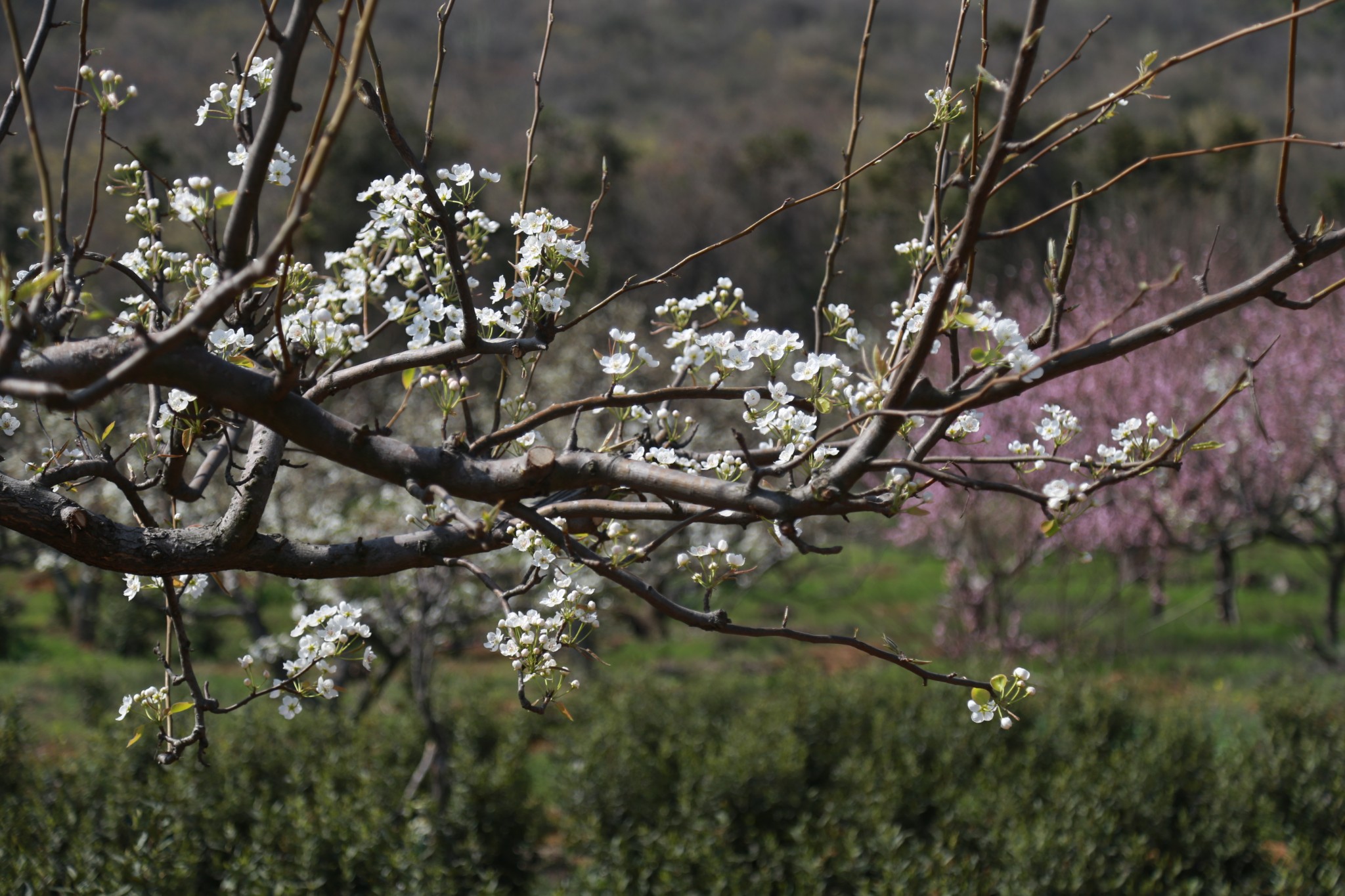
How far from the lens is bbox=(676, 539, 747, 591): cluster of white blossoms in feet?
4.84

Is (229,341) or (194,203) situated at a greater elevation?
(194,203)

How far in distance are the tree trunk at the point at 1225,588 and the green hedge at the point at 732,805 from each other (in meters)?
6.06

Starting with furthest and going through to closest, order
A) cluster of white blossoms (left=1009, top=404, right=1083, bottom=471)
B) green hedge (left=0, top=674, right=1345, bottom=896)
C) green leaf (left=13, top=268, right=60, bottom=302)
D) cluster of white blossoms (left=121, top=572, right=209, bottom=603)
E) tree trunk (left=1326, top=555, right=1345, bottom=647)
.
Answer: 1. tree trunk (left=1326, top=555, right=1345, bottom=647)
2. green hedge (left=0, top=674, right=1345, bottom=896)
3. cluster of white blossoms (left=121, top=572, right=209, bottom=603)
4. cluster of white blossoms (left=1009, top=404, right=1083, bottom=471)
5. green leaf (left=13, top=268, right=60, bottom=302)

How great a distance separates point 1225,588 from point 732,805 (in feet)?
31.6

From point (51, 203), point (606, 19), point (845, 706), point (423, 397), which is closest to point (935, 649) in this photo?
point (845, 706)

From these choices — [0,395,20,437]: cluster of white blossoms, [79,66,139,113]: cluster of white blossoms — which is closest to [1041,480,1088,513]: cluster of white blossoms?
[79,66,139,113]: cluster of white blossoms

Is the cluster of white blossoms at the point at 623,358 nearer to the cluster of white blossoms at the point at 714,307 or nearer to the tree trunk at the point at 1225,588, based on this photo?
the cluster of white blossoms at the point at 714,307

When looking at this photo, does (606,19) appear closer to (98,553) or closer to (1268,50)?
(1268,50)

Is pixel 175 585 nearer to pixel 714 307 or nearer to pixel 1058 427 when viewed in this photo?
pixel 714 307

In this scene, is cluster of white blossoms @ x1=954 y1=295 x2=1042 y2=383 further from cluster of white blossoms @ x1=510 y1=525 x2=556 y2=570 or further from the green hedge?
the green hedge

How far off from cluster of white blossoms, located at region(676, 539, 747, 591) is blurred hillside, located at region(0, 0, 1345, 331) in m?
5.31

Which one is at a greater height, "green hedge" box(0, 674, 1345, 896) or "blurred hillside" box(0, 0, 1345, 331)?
"blurred hillside" box(0, 0, 1345, 331)

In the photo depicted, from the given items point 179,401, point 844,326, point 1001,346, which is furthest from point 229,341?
point 1001,346

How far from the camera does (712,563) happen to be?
4.89 feet
